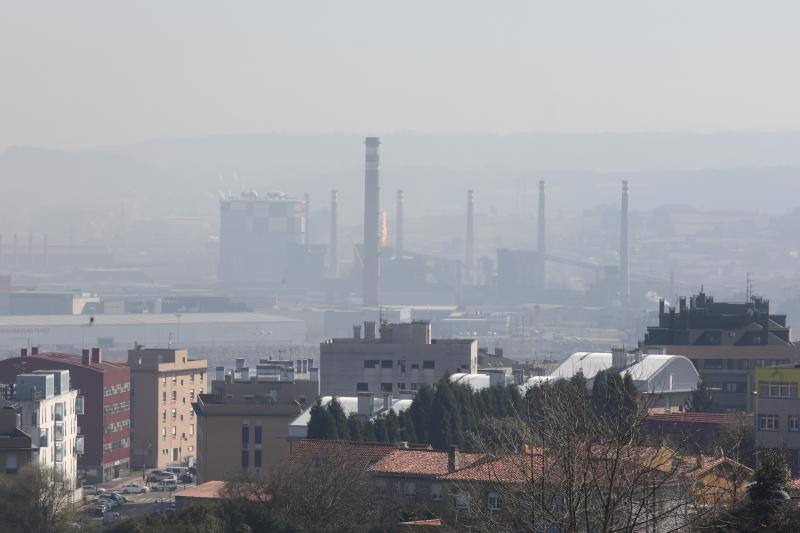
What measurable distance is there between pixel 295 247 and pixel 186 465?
13426 centimetres

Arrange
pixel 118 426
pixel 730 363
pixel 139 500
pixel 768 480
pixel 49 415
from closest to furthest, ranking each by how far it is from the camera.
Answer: pixel 768 480 < pixel 49 415 < pixel 139 500 < pixel 730 363 < pixel 118 426

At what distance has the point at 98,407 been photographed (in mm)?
42438

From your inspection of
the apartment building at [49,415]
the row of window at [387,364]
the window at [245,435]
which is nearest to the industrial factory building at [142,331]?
the row of window at [387,364]

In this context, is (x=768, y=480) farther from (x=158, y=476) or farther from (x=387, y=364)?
(x=387, y=364)

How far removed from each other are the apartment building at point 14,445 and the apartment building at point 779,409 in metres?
10.4

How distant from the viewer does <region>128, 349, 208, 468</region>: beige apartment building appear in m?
45.6

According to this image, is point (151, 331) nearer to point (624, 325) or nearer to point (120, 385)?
point (624, 325)

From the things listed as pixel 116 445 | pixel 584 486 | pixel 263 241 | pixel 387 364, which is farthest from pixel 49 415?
pixel 263 241

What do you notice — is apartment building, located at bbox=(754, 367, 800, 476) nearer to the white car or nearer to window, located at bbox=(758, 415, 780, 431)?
window, located at bbox=(758, 415, 780, 431)

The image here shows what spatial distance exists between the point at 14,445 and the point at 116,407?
1319 cm

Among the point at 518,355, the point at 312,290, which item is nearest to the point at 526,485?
the point at 518,355

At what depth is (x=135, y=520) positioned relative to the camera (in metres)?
Result: 22.6

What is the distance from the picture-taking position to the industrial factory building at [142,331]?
362 feet

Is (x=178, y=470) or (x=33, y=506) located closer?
(x=33, y=506)
